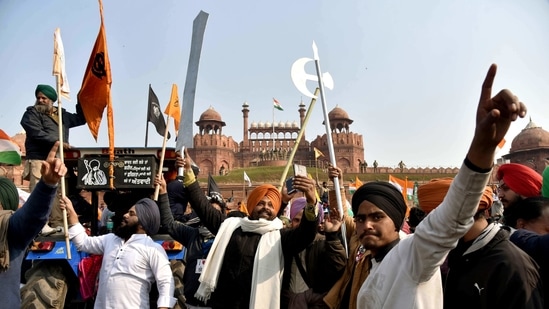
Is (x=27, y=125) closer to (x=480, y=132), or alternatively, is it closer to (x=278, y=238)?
(x=278, y=238)

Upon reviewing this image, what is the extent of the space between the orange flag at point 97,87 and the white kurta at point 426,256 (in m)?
3.37

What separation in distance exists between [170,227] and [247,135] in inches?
2809

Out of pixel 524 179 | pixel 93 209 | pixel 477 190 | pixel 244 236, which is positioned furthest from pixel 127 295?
pixel 524 179

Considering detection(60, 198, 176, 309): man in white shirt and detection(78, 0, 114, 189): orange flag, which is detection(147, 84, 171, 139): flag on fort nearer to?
detection(78, 0, 114, 189): orange flag

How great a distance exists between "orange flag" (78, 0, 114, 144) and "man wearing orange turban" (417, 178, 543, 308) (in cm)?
343

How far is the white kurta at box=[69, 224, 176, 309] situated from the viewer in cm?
331

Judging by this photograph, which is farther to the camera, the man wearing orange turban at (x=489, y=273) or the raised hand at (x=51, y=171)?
the raised hand at (x=51, y=171)

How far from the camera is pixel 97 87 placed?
5074 mm

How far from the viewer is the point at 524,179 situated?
12.0ft

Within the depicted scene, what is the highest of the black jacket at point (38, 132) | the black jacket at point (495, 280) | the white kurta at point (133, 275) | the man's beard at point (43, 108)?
the man's beard at point (43, 108)

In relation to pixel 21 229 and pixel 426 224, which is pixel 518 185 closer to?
pixel 426 224

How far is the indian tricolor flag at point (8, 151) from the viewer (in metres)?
5.71

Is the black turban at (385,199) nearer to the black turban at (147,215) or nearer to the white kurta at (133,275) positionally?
the white kurta at (133,275)

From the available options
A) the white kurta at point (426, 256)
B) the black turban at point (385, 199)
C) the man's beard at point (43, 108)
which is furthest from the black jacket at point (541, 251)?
the man's beard at point (43, 108)
